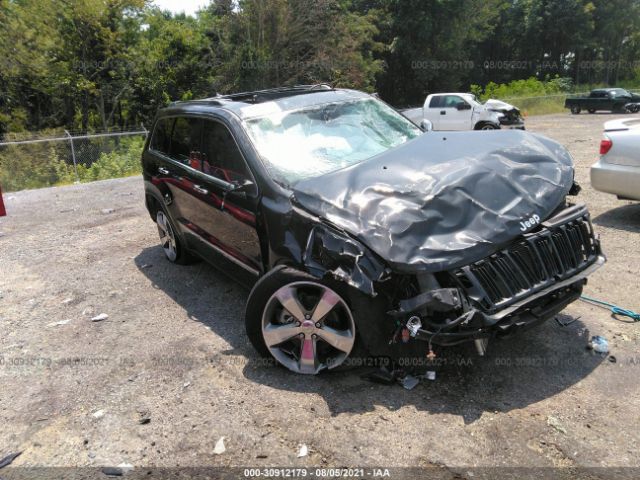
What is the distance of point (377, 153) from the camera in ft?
14.2

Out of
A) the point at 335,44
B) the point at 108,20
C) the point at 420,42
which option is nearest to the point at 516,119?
the point at 335,44

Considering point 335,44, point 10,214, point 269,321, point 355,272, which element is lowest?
point 10,214

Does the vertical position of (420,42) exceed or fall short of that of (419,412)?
it exceeds it

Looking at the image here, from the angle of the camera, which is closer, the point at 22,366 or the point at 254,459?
the point at 254,459

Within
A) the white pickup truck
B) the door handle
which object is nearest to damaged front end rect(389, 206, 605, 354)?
the door handle

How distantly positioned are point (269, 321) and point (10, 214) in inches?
322

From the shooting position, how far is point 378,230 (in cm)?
312

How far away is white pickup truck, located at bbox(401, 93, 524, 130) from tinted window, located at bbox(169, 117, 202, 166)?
43.8 ft

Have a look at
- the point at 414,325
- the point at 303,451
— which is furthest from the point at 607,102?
the point at 303,451

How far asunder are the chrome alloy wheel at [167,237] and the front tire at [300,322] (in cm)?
262

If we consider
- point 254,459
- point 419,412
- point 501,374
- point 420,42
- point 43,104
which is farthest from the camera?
point 420,42

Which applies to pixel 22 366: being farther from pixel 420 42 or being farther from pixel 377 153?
pixel 420 42

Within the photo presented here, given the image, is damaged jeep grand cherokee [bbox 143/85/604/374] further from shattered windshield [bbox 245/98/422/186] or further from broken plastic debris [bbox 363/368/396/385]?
broken plastic debris [bbox 363/368/396/385]

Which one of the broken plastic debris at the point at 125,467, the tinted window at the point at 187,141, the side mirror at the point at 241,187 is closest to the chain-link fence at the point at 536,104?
the tinted window at the point at 187,141
